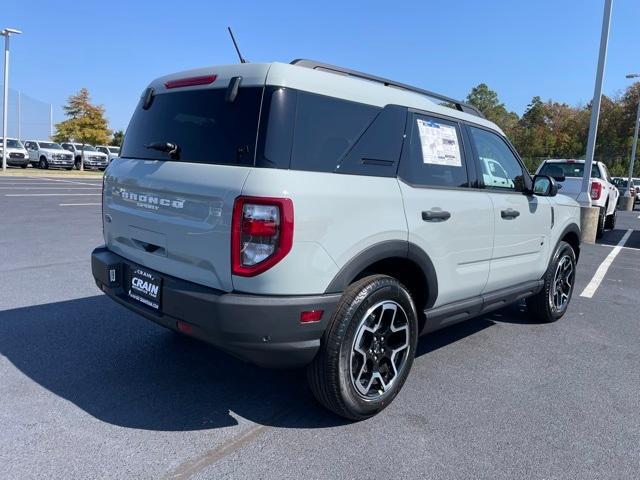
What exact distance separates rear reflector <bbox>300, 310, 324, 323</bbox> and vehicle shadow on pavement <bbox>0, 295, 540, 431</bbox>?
0.74 m

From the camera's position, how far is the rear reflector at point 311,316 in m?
2.61

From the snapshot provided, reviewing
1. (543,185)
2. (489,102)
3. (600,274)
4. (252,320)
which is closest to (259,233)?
(252,320)

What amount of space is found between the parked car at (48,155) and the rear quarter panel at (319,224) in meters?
34.0

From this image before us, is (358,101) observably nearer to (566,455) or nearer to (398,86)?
(398,86)

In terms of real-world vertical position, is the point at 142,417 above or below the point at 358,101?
below

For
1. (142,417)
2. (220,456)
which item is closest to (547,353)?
(220,456)

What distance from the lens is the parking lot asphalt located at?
2594 millimetres

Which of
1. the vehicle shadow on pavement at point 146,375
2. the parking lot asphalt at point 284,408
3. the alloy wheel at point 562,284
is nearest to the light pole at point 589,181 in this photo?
the alloy wheel at point 562,284

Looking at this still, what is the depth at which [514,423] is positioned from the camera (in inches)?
122

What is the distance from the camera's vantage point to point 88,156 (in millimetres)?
35031

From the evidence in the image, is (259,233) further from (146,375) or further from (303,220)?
(146,375)

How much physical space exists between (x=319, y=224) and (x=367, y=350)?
92 centimetres

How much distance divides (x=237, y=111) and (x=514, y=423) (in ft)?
8.11

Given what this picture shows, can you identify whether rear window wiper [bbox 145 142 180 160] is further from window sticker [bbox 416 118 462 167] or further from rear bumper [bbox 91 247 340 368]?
window sticker [bbox 416 118 462 167]
